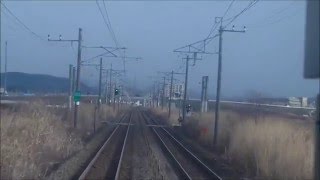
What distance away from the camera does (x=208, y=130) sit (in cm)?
4797

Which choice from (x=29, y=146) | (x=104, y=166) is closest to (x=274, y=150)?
(x=104, y=166)

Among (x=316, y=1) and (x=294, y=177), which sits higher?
(x=316, y=1)

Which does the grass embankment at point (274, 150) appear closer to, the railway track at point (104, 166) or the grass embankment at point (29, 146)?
the railway track at point (104, 166)

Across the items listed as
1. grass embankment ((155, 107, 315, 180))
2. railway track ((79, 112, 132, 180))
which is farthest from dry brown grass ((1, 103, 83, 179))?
grass embankment ((155, 107, 315, 180))

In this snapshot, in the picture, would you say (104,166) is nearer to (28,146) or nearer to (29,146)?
(29,146)

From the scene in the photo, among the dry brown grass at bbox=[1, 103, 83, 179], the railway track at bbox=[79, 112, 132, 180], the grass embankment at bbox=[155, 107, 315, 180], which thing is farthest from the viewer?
the railway track at bbox=[79, 112, 132, 180]

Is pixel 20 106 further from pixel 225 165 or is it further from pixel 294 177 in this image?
pixel 294 177

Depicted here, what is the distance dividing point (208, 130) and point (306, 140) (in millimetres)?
24042

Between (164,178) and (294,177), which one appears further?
(164,178)

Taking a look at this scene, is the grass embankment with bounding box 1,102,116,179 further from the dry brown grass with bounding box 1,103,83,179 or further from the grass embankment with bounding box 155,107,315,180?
the grass embankment with bounding box 155,107,315,180

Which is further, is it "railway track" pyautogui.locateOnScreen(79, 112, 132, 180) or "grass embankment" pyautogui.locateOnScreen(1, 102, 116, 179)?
"railway track" pyautogui.locateOnScreen(79, 112, 132, 180)

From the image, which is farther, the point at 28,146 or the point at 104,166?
the point at 104,166

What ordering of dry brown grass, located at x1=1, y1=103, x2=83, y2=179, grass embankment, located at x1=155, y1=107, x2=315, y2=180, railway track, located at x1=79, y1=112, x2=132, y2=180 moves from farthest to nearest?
railway track, located at x1=79, y1=112, x2=132, y2=180 → grass embankment, located at x1=155, y1=107, x2=315, y2=180 → dry brown grass, located at x1=1, y1=103, x2=83, y2=179

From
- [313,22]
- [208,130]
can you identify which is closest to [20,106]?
[208,130]
